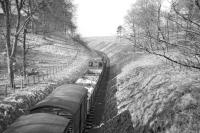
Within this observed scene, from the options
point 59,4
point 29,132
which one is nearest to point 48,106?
point 29,132

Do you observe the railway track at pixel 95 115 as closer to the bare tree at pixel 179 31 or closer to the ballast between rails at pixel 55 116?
the ballast between rails at pixel 55 116

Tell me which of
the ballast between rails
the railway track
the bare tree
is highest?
the bare tree

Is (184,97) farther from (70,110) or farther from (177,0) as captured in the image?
(177,0)

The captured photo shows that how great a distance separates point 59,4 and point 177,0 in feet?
67.8

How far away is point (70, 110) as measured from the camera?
10.4 m

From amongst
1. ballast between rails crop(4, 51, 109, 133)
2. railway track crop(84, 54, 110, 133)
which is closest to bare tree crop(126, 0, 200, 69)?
ballast between rails crop(4, 51, 109, 133)

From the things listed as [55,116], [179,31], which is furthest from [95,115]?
[179,31]

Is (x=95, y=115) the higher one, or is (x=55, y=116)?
(x=55, y=116)

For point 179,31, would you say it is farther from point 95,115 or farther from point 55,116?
point 95,115

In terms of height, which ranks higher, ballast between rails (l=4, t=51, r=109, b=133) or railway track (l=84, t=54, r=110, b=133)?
ballast between rails (l=4, t=51, r=109, b=133)

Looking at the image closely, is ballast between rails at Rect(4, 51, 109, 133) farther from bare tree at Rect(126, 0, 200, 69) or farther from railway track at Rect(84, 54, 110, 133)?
bare tree at Rect(126, 0, 200, 69)

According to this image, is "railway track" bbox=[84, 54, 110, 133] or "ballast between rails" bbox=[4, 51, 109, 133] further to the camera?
"railway track" bbox=[84, 54, 110, 133]

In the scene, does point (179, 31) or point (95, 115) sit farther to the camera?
point (95, 115)

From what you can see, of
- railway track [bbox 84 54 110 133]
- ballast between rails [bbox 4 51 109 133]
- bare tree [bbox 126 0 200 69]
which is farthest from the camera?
railway track [bbox 84 54 110 133]
